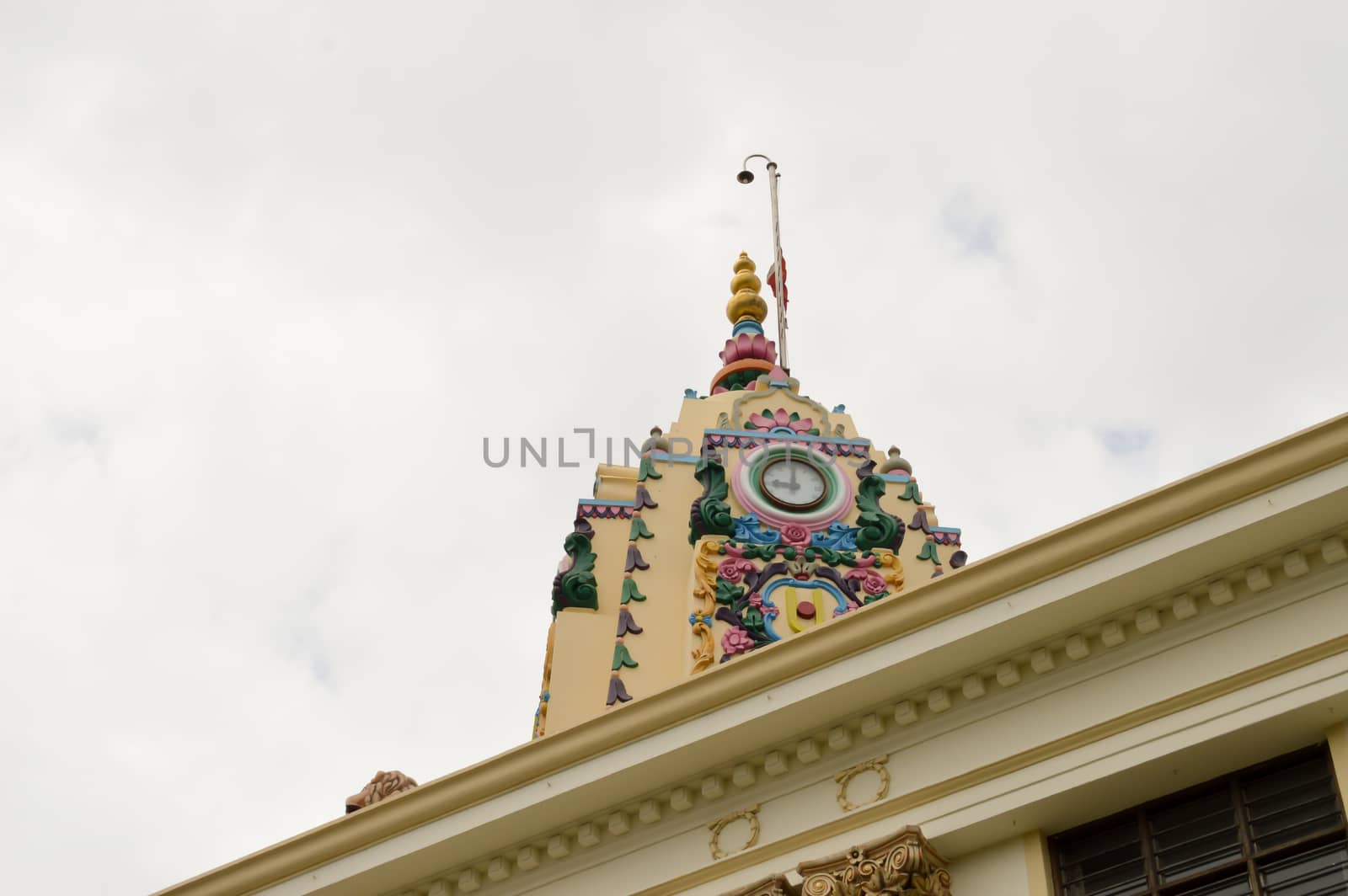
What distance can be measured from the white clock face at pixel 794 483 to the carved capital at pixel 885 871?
11.5 meters

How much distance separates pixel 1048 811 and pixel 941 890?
0.85 meters

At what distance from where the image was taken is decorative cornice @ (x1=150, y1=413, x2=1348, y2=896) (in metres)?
12.1

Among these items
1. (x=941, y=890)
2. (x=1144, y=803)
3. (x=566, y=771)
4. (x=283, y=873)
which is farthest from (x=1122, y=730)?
(x=283, y=873)

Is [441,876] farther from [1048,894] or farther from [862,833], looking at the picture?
[1048,894]

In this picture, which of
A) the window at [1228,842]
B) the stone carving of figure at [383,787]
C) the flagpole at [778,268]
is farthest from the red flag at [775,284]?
the window at [1228,842]

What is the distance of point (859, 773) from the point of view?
43.1ft

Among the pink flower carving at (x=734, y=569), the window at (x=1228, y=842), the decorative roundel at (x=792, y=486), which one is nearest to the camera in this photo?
the window at (x=1228, y=842)

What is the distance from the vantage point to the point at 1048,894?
12.1 m

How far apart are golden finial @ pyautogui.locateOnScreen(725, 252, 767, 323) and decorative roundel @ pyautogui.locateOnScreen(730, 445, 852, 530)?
6.05m

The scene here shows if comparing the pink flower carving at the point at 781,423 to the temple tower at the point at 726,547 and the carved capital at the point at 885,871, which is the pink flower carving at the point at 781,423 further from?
the carved capital at the point at 885,871

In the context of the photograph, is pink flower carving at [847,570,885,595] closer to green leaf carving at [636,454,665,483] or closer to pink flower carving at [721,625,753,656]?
pink flower carving at [721,625,753,656]

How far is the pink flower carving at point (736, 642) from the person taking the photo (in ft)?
71.0

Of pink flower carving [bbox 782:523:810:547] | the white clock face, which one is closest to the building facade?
pink flower carving [bbox 782:523:810:547]

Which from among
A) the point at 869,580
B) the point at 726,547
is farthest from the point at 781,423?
the point at 869,580
